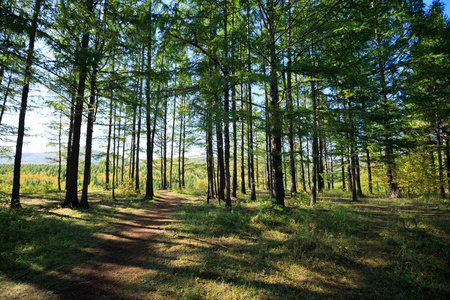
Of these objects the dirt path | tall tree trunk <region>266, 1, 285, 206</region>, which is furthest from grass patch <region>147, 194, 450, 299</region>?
tall tree trunk <region>266, 1, 285, 206</region>

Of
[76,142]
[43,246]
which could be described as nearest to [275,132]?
[43,246]

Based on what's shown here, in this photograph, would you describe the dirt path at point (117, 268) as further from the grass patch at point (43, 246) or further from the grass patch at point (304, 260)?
the grass patch at point (304, 260)

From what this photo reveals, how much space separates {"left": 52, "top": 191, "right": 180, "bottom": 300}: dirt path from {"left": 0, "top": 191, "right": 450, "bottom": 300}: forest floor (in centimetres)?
2

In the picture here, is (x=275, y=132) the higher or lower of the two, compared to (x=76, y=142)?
lower

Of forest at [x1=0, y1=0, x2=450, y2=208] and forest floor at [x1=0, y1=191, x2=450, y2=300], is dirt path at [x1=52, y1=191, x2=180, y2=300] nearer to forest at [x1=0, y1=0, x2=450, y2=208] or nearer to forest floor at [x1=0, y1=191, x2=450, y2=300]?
forest floor at [x1=0, y1=191, x2=450, y2=300]

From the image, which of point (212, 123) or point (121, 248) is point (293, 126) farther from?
point (121, 248)

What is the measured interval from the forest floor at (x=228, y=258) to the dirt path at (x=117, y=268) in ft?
0.08

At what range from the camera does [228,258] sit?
15.6 feet

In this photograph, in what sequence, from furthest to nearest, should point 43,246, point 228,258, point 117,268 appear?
point 43,246 < point 228,258 < point 117,268

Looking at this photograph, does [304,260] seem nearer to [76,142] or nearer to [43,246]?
[43,246]

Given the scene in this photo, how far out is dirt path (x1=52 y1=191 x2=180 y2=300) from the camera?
354cm

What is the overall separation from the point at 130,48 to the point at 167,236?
9.55 meters

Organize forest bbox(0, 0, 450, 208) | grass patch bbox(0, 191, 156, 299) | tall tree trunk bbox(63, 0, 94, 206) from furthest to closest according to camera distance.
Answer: tall tree trunk bbox(63, 0, 94, 206), forest bbox(0, 0, 450, 208), grass patch bbox(0, 191, 156, 299)

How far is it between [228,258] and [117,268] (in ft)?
9.60
